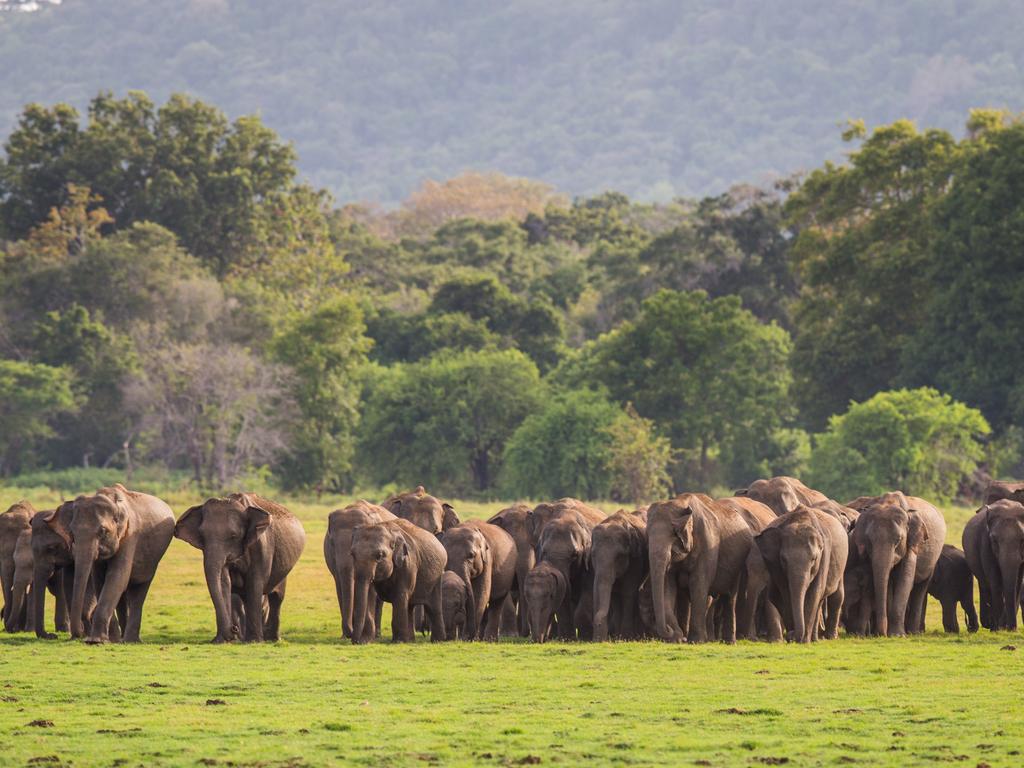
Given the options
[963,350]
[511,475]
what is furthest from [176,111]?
[963,350]

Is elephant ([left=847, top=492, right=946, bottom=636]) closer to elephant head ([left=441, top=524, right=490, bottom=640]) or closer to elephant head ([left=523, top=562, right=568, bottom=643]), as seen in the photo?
elephant head ([left=523, top=562, right=568, bottom=643])

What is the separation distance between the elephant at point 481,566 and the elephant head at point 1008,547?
254 inches

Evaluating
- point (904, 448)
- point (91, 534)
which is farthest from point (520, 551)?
point (904, 448)

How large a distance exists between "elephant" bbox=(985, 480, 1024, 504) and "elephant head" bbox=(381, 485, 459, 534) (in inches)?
321

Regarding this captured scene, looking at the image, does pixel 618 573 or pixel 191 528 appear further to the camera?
pixel 618 573

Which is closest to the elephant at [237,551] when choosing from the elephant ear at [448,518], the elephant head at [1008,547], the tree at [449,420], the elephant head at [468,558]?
the elephant head at [468,558]

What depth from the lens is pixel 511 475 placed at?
64375 millimetres

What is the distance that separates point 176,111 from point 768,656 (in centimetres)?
7266

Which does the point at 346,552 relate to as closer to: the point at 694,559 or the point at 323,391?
the point at 694,559

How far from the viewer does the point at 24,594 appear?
2534cm

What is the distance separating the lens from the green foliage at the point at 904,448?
5634 centimetres

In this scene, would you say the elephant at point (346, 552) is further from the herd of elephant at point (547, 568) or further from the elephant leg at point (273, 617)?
the elephant leg at point (273, 617)

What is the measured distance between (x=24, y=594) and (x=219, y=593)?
3.02 metres

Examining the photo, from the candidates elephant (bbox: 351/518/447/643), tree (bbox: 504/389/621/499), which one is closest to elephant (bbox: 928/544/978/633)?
elephant (bbox: 351/518/447/643)
